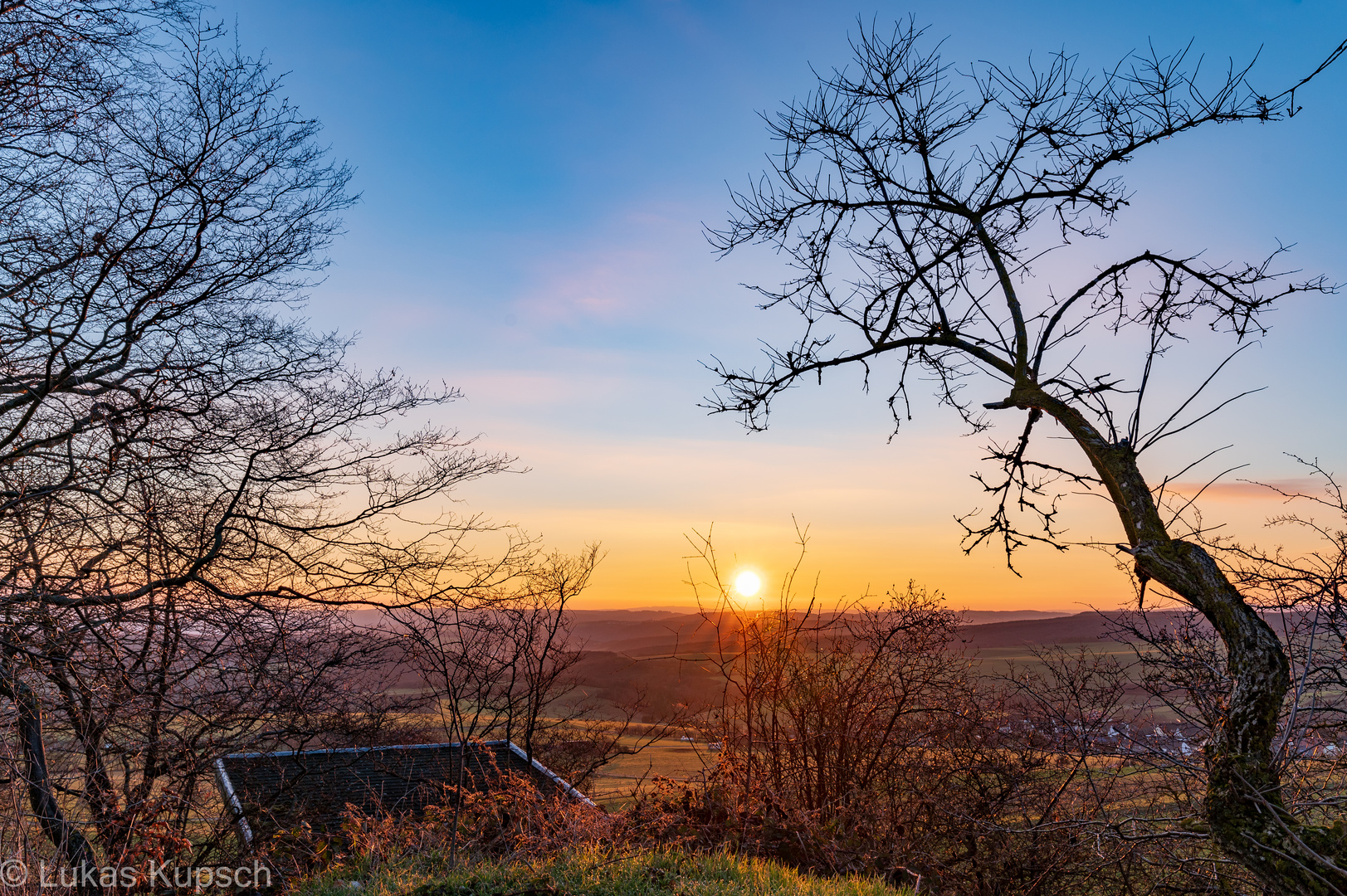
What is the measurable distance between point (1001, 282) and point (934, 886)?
5218 millimetres

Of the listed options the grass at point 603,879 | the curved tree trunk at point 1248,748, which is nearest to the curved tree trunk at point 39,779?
the grass at point 603,879

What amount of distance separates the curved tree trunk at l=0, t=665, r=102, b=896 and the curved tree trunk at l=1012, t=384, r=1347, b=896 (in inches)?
276

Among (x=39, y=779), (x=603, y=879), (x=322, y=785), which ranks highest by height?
(x=39, y=779)

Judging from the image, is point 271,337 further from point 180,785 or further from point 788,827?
point 788,827

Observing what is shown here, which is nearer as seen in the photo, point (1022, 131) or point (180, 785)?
point (1022, 131)

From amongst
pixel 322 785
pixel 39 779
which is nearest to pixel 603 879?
pixel 39 779

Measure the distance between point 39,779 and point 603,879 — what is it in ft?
15.9

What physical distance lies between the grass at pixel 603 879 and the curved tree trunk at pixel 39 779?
6.93ft

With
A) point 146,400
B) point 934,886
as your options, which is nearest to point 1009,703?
point 934,886

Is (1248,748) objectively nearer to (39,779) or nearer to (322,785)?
(39,779)

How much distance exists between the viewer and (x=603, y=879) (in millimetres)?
4723

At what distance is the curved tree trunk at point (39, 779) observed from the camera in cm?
569

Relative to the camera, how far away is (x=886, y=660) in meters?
7.62

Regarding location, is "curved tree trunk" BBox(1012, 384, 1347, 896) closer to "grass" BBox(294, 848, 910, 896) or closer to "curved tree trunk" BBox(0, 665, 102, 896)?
"grass" BBox(294, 848, 910, 896)
